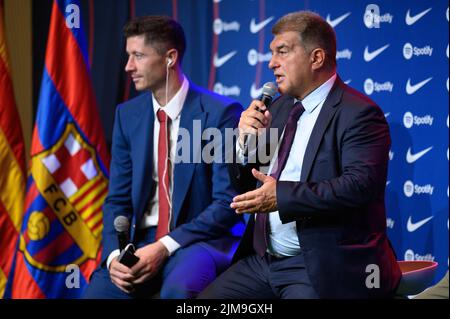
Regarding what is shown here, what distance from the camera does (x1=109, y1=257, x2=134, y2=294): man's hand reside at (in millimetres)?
3332

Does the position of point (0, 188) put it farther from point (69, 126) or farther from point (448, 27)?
point (448, 27)

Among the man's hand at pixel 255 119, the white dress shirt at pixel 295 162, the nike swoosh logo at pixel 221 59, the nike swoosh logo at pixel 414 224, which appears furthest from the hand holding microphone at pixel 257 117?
the nike swoosh logo at pixel 221 59

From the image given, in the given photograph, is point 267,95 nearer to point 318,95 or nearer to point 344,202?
point 318,95

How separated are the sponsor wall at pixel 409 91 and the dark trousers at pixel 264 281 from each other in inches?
44.2

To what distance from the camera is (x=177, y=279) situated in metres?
3.27

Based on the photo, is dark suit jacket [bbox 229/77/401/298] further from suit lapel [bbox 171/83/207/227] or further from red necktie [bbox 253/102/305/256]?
suit lapel [bbox 171/83/207/227]

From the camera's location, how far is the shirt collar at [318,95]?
3117 mm

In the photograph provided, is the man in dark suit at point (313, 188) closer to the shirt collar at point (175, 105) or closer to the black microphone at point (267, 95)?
the black microphone at point (267, 95)

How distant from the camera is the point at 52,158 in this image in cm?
410

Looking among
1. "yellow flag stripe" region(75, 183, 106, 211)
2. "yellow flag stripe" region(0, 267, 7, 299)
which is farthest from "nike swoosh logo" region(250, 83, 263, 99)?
"yellow flag stripe" region(0, 267, 7, 299)

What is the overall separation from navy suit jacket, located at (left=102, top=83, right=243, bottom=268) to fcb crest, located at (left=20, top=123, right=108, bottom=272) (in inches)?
17.3

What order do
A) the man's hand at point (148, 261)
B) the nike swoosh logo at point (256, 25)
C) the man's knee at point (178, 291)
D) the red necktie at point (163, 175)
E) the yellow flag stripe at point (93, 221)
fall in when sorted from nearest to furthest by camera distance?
1. the man's knee at point (178, 291)
2. the man's hand at point (148, 261)
3. the red necktie at point (163, 175)
4. the yellow flag stripe at point (93, 221)
5. the nike swoosh logo at point (256, 25)
